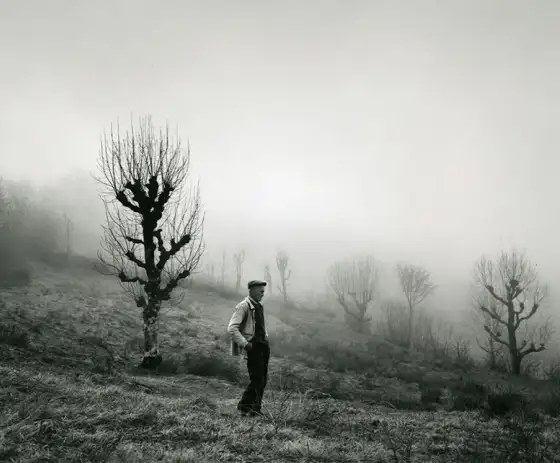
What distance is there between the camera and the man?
5.43m

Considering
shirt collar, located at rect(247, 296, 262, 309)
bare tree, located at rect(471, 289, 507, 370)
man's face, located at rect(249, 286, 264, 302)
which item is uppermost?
man's face, located at rect(249, 286, 264, 302)

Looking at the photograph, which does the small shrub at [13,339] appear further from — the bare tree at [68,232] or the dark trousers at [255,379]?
the bare tree at [68,232]

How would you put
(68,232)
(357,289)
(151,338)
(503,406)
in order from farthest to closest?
(357,289) → (68,232) → (151,338) → (503,406)

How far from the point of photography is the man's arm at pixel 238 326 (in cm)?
518

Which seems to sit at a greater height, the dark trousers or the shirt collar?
the shirt collar

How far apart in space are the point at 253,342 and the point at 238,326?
0.41 m

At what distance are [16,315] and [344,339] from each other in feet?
77.0

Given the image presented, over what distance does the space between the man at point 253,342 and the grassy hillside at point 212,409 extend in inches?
11.5

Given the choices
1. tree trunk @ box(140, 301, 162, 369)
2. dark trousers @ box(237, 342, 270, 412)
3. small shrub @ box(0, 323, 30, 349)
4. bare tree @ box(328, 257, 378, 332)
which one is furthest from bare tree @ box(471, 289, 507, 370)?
small shrub @ box(0, 323, 30, 349)

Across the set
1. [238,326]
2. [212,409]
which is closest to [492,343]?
[212,409]

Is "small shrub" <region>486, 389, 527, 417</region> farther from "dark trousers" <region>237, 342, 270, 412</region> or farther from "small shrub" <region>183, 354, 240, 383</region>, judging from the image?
"small shrub" <region>183, 354, 240, 383</region>

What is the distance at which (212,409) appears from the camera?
5.98 meters

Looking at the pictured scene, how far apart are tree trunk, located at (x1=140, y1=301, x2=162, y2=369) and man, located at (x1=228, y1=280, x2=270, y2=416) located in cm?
722

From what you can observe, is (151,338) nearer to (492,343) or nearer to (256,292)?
(256,292)
